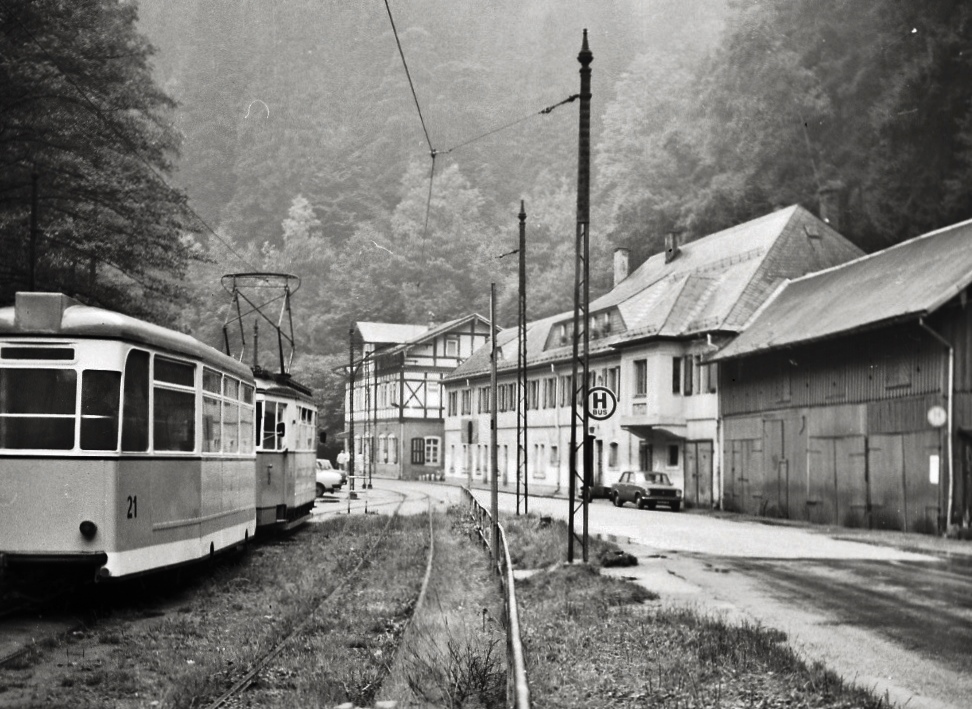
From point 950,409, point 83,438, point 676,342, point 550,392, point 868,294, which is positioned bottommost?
point 83,438

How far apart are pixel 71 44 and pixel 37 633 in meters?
19.7

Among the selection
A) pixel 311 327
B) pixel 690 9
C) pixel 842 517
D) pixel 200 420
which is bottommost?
pixel 842 517

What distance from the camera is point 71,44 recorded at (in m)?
26.7

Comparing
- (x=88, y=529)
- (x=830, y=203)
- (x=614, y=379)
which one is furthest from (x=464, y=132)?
(x=88, y=529)

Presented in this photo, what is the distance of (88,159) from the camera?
28000mm

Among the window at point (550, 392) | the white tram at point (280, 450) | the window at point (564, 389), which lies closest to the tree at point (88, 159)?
the white tram at point (280, 450)

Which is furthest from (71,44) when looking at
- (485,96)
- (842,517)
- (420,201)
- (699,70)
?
(699,70)

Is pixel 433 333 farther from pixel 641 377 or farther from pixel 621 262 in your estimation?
pixel 641 377

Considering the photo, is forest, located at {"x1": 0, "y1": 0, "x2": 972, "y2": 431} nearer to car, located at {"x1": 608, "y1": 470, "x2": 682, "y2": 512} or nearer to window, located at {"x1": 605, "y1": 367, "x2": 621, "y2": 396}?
window, located at {"x1": 605, "y1": 367, "x2": 621, "y2": 396}

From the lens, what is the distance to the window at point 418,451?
243 feet

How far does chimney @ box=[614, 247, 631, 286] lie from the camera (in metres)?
59.0

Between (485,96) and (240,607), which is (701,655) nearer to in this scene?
(240,607)

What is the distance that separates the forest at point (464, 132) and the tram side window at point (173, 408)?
18.6 metres

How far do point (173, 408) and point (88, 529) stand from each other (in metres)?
1.87
